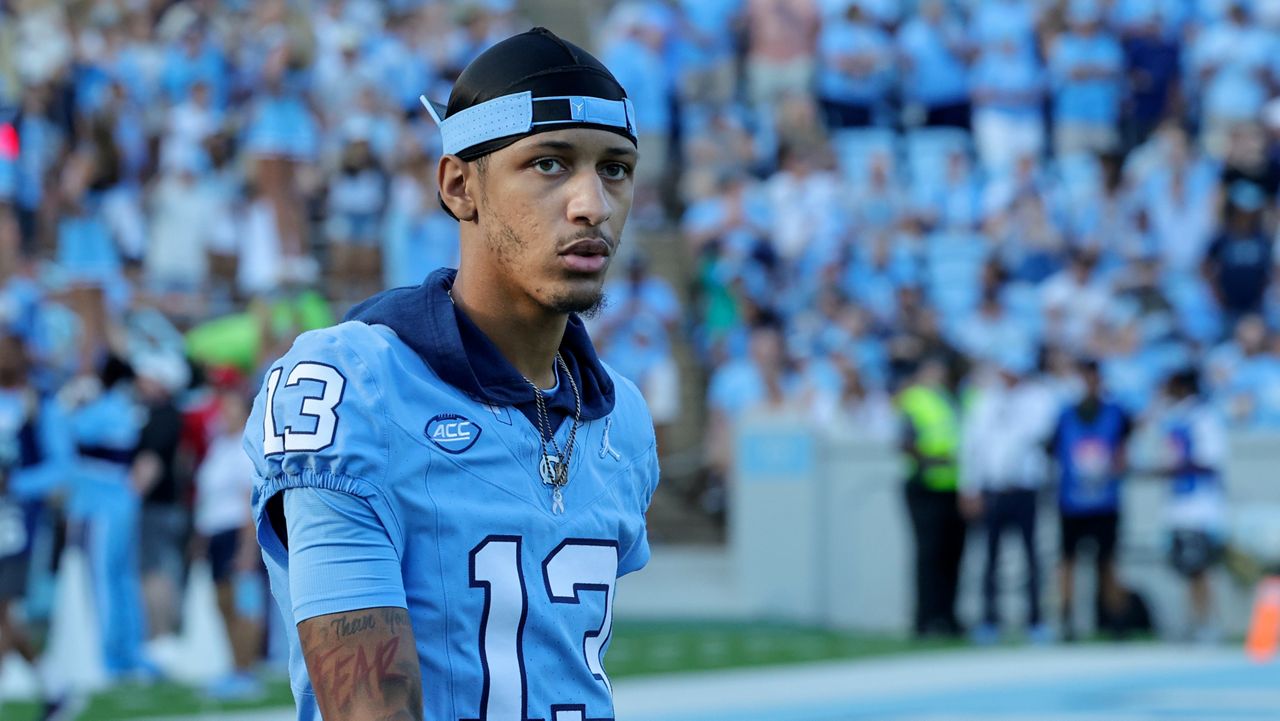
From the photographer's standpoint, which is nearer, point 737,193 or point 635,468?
point 635,468

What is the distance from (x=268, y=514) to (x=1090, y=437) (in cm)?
1149

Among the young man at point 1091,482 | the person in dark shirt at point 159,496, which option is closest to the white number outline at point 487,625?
the person in dark shirt at point 159,496

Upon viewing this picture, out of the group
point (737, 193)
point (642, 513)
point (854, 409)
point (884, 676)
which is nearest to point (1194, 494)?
point (854, 409)

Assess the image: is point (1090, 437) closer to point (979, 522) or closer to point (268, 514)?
point (979, 522)

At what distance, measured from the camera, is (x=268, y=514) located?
271 cm

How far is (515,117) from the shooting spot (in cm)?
280

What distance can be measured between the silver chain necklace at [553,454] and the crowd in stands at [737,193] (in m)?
9.19

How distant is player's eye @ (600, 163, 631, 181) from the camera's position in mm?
2869

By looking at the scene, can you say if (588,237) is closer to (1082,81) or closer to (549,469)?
(549,469)

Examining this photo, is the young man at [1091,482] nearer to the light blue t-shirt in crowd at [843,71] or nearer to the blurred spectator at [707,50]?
the light blue t-shirt in crowd at [843,71]

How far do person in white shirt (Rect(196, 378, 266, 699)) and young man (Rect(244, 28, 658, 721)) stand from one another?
7.80 metres

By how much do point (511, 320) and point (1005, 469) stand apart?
1128cm

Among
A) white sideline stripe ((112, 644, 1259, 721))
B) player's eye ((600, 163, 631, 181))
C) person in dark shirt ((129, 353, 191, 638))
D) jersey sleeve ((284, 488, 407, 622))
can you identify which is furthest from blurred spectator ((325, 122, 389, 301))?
jersey sleeve ((284, 488, 407, 622))

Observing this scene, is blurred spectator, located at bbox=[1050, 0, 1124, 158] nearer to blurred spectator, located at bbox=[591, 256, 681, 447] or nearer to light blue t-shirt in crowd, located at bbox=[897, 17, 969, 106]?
light blue t-shirt in crowd, located at bbox=[897, 17, 969, 106]
